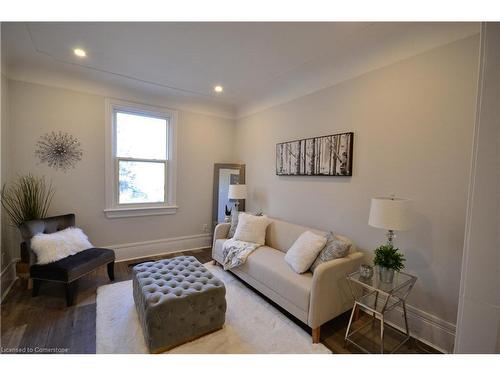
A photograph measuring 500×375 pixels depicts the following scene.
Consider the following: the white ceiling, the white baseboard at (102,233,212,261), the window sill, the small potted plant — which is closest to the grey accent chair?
the window sill

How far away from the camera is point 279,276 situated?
2180mm

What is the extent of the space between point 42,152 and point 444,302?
4655mm

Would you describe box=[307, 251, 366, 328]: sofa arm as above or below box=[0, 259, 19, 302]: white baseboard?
above

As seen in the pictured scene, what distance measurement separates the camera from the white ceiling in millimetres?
1935

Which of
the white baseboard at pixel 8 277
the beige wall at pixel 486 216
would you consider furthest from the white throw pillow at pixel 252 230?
the white baseboard at pixel 8 277

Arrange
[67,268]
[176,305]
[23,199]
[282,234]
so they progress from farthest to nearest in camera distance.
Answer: [282,234]
[23,199]
[67,268]
[176,305]

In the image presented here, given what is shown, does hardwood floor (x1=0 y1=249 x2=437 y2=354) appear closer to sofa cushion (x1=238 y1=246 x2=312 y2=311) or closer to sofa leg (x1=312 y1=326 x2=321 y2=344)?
sofa leg (x1=312 y1=326 x2=321 y2=344)

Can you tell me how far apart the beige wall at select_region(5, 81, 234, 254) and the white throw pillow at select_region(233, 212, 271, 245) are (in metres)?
1.35

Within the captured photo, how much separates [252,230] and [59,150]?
2.83m

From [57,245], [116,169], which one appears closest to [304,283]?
[57,245]

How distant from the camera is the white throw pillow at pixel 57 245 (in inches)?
90.8

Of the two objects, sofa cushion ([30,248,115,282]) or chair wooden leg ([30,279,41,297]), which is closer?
sofa cushion ([30,248,115,282])

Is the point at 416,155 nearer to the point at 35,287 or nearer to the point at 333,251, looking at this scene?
the point at 333,251

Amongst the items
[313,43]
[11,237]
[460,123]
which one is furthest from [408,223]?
[11,237]
